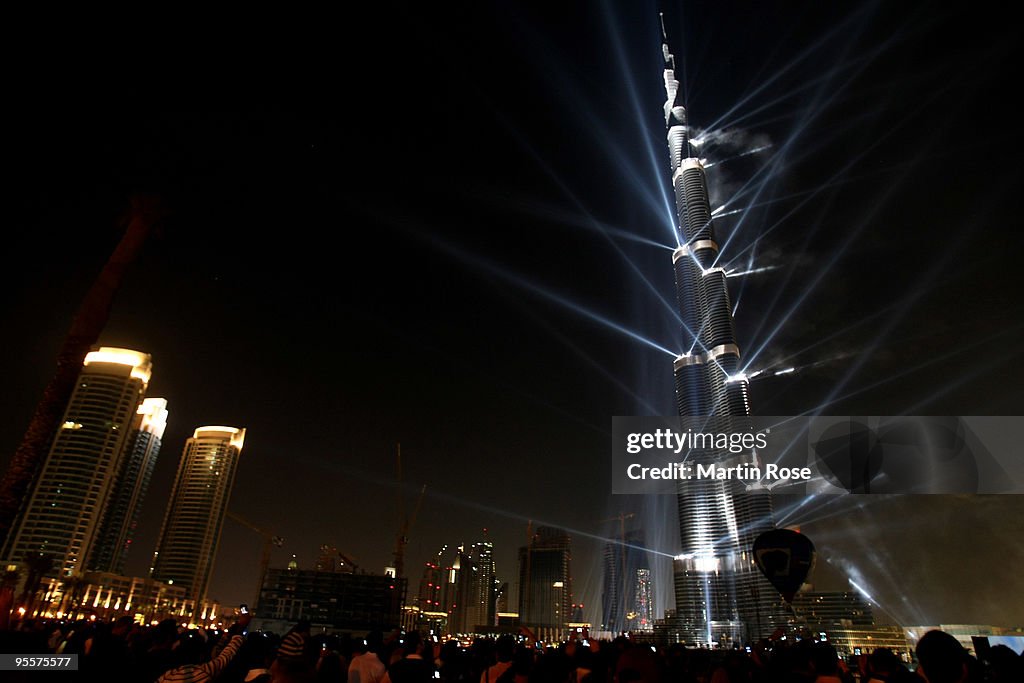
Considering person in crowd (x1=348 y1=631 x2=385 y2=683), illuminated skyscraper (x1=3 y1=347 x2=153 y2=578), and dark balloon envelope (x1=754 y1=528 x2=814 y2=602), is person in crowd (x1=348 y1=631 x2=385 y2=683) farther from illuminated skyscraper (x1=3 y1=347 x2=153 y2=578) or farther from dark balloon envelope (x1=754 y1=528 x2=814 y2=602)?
illuminated skyscraper (x1=3 y1=347 x2=153 y2=578)

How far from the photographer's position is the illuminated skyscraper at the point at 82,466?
486ft

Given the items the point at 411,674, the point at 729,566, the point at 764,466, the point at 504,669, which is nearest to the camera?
the point at 411,674

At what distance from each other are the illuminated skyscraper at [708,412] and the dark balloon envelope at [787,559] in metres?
110

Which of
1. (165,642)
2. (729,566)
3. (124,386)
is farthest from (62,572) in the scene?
(165,642)

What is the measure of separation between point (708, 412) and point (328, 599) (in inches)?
4898

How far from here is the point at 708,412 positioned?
142 meters

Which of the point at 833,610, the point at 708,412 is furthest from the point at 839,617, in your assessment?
the point at 708,412

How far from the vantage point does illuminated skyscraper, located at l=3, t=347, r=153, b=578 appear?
148 m

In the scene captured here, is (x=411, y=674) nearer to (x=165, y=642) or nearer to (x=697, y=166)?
(x=165, y=642)

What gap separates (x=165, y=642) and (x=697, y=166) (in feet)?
522

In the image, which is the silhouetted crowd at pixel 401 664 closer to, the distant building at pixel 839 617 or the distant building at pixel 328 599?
the distant building at pixel 839 617

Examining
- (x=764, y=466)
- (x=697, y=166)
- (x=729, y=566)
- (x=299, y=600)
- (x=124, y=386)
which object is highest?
(x=697, y=166)

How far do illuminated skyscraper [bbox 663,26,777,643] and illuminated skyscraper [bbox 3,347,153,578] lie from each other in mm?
149880

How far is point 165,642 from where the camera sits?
8641 millimetres
